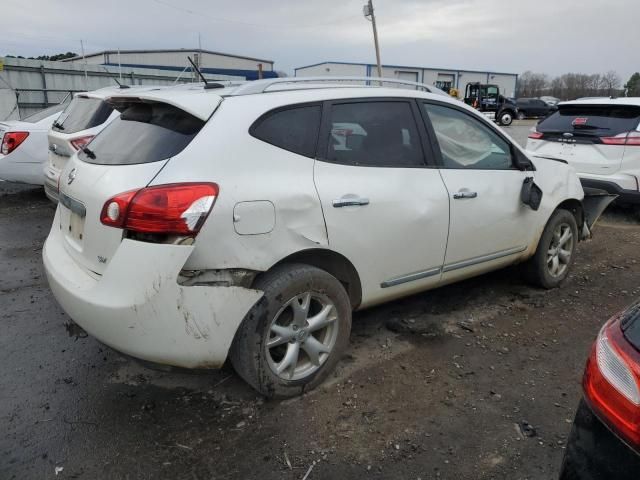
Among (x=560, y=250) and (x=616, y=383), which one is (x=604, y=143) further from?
(x=616, y=383)

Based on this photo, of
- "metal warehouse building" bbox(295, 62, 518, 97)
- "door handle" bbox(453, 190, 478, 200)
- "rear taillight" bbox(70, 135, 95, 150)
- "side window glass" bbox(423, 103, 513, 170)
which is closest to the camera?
"door handle" bbox(453, 190, 478, 200)

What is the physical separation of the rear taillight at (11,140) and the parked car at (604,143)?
6979 millimetres

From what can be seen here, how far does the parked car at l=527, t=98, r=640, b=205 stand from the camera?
6.56 m

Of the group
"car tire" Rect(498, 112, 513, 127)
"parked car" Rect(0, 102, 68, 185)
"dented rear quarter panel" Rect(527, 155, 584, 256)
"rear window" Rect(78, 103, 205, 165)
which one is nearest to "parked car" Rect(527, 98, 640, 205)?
"dented rear quarter panel" Rect(527, 155, 584, 256)

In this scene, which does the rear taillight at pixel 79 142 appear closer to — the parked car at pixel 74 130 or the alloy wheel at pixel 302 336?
the parked car at pixel 74 130

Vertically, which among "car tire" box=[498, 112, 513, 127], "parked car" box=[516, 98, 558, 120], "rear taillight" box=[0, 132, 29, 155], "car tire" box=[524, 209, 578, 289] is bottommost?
"car tire" box=[498, 112, 513, 127]

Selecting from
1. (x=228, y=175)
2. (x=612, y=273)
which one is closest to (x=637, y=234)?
(x=612, y=273)

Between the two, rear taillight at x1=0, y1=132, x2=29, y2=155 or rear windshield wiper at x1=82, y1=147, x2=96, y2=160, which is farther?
rear taillight at x1=0, y1=132, x2=29, y2=155

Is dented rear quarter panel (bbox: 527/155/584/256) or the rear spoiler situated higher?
dented rear quarter panel (bbox: 527/155/584/256)

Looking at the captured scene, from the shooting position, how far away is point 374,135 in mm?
3273

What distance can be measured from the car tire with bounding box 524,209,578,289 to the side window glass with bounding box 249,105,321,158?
244cm

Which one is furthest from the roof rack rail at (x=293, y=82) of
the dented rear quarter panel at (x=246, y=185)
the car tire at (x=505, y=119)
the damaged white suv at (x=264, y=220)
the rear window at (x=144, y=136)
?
the car tire at (x=505, y=119)

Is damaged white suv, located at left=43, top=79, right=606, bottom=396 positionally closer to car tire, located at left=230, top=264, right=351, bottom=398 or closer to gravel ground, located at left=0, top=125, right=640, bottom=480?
car tire, located at left=230, top=264, right=351, bottom=398

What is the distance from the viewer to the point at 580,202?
15.6 ft
